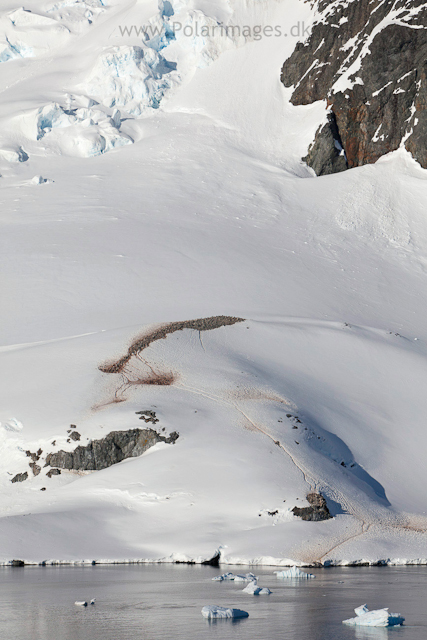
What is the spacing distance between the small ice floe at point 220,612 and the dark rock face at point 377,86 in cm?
5339

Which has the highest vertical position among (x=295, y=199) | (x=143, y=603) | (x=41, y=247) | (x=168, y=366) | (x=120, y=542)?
(x=295, y=199)

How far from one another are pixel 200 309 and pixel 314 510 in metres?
16.4

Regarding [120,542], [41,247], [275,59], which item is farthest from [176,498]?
[275,59]

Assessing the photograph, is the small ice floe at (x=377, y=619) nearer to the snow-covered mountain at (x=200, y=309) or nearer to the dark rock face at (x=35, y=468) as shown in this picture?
the snow-covered mountain at (x=200, y=309)

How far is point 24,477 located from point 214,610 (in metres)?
13.0

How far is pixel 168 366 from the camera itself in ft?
91.0

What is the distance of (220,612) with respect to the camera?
1237 cm

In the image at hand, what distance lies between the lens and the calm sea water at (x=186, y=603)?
37.1 feet

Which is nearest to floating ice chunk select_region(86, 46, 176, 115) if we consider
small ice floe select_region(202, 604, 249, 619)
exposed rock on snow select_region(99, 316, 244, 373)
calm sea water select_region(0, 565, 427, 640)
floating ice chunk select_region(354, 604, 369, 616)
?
exposed rock on snow select_region(99, 316, 244, 373)

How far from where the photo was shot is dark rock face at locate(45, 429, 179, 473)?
24.0 m

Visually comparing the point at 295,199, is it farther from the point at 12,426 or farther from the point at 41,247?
the point at 12,426

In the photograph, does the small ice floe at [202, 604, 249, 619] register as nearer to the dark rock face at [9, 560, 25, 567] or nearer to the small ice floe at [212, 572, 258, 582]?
the small ice floe at [212, 572, 258, 582]

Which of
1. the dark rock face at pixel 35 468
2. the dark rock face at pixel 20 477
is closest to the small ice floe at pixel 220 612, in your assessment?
the dark rock face at pixel 35 468

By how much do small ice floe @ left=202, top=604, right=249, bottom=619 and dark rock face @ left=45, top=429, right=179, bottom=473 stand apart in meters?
11.5
